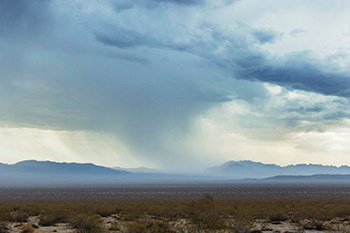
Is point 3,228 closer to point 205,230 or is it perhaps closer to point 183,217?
point 205,230

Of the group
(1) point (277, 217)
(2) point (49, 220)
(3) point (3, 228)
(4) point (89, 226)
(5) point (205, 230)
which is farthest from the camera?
(1) point (277, 217)

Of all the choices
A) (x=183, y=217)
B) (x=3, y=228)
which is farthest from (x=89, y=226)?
(x=183, y=217)

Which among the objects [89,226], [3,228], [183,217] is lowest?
[3,228]

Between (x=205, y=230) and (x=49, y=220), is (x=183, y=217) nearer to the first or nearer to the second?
(x=49, y=220)

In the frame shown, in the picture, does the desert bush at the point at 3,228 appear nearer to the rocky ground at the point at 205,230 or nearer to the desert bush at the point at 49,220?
the rocky ground at the point at 205,230

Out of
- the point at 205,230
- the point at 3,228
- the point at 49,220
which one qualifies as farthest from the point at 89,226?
the point at 49,220

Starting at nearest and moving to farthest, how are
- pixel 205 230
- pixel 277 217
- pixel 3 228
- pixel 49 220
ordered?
pixel 205 230 → pixel 3 228 → pixel 49 220 → pixel 277 217

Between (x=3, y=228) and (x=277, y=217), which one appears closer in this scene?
(x=3, y=228)

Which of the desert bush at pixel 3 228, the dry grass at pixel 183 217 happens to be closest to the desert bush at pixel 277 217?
the dry grass at pixel 183 217

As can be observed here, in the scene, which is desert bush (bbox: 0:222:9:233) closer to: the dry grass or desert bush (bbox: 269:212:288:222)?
the dry grass

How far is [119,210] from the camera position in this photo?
50.4 meters

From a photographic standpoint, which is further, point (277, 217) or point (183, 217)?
point (277, 217)

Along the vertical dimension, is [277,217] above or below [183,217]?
below

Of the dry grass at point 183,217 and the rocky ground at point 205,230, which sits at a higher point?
the dry grass at point 183,217
